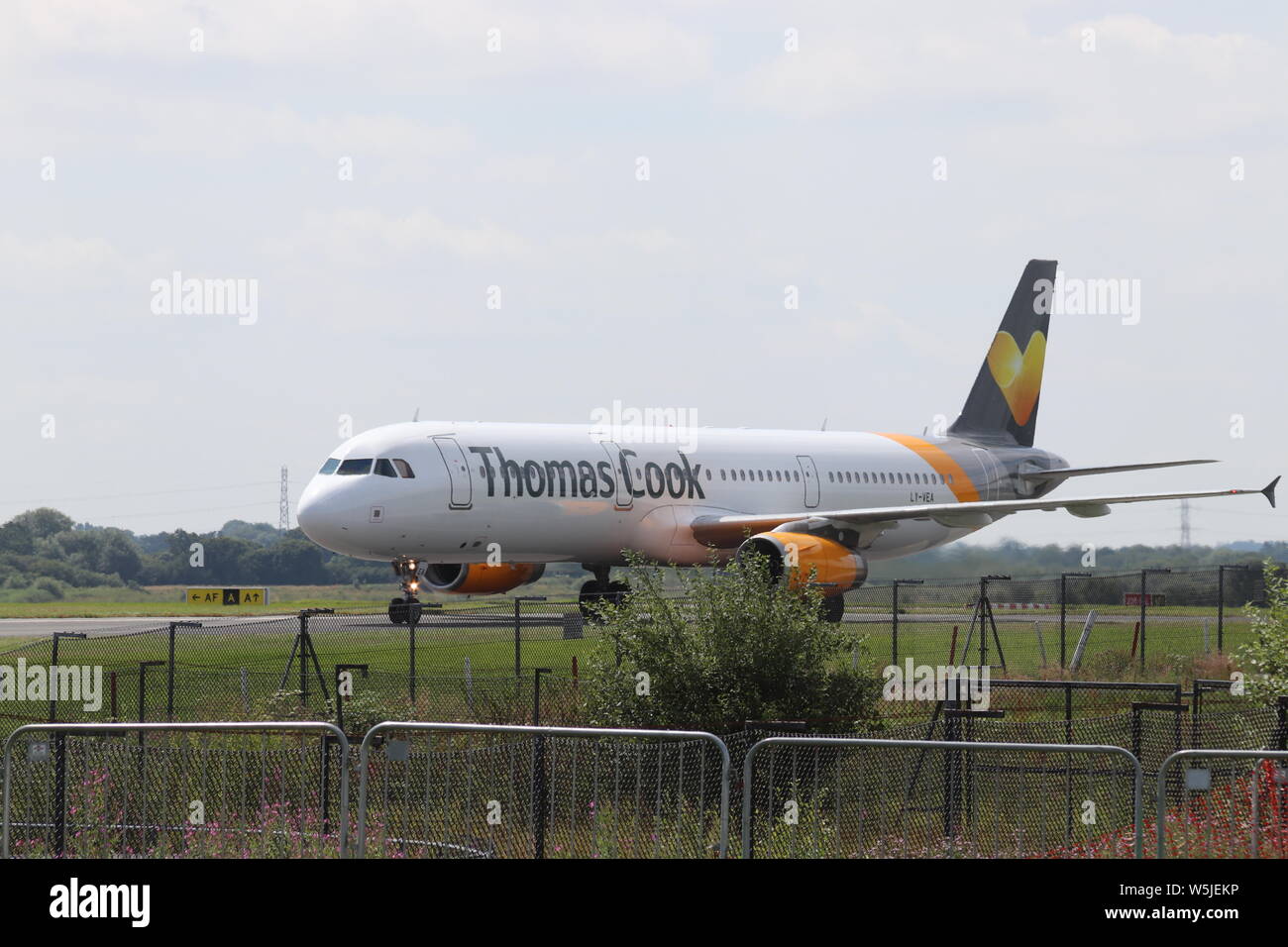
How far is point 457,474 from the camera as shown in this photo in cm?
3148

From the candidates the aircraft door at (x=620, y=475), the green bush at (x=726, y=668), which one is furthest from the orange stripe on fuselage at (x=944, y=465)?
the green bush at (x=726, y=668)

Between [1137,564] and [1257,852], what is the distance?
39.6m

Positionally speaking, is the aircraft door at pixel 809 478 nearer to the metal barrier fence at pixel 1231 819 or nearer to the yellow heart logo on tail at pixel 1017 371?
the yellow heart logo on tail at pixel 1017 371

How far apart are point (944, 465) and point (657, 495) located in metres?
9.84

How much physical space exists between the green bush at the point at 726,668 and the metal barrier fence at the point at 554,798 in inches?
64.5

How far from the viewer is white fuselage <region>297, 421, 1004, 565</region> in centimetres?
3095

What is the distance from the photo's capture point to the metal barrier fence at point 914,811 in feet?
37.2

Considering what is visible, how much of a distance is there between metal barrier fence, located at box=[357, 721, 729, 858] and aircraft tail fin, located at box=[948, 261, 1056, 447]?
32.2 metres

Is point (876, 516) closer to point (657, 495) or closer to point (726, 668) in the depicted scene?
point (657, 495)

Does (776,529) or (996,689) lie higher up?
(776,529)

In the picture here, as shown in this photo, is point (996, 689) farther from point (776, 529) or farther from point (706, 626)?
point (776, 529)

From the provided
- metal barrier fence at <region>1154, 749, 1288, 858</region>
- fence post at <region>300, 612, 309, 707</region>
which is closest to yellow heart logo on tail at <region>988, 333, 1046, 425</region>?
fence post at <region>300, 612, 309, 707</region>
